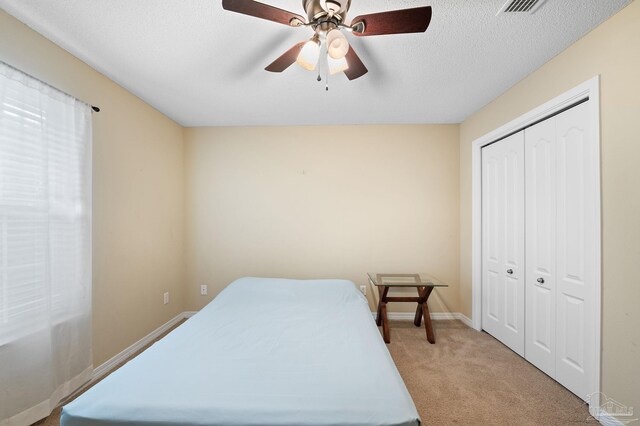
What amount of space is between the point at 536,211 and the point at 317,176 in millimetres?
2190

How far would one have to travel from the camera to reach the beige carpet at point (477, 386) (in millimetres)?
1637

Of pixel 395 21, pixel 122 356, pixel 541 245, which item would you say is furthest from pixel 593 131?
pixel 122 356

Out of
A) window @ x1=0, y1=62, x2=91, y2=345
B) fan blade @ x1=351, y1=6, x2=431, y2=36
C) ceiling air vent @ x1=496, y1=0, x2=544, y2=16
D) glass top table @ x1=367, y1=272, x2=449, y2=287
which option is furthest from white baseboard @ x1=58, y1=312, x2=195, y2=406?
ceiling air vent @ x1=496, y1=0, x2=544, y2=16

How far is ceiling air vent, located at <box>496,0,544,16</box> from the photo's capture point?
4.51 ft

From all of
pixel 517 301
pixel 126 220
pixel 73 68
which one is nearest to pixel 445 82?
pixel 517 301

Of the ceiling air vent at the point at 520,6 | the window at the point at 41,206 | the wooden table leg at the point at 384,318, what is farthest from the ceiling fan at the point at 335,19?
the wooden table leg at the point at 384,318

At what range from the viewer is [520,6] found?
4.61ft

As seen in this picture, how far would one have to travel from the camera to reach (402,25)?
3.99 ft

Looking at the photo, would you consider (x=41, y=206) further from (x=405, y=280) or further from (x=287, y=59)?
(x=405, y=280)

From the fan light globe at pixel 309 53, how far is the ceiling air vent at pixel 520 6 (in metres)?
1.06

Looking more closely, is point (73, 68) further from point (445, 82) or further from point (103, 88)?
point (445, 82)

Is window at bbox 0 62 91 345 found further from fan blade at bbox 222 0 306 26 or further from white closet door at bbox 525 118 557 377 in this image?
white closet door at bbox 525 118 557 377

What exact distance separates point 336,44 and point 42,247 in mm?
2135

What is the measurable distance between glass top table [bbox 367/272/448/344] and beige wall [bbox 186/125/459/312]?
292 millimetres
